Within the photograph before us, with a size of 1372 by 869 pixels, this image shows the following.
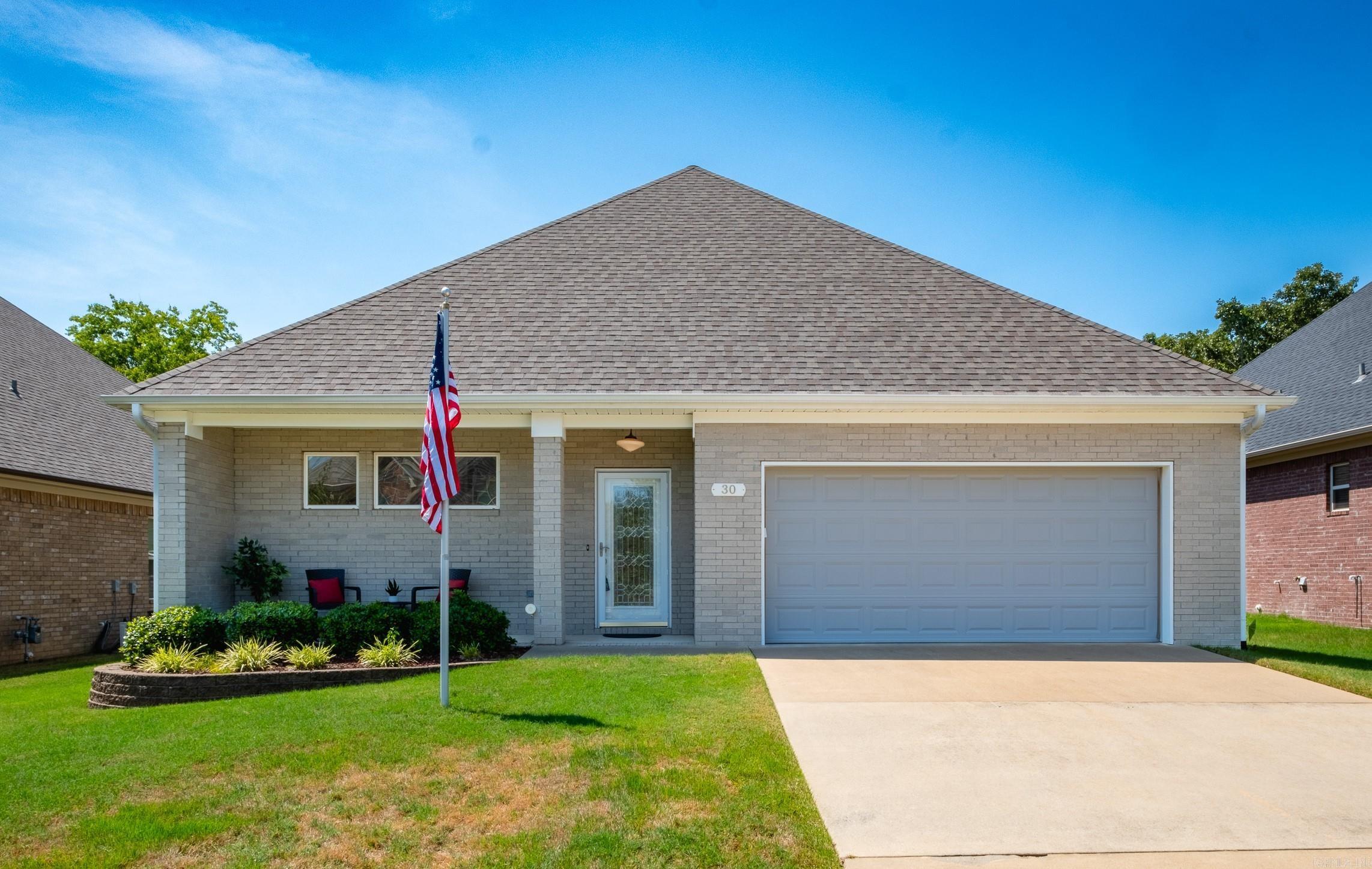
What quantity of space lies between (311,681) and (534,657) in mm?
2327

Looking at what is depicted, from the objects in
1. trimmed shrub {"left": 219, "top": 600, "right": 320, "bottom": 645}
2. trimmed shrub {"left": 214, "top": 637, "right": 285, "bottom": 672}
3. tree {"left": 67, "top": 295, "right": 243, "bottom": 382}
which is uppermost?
tree {"left": 67, "top": 295, "right": 243, "bottom": 382}

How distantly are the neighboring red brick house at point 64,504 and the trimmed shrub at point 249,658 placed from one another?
21.7 ft

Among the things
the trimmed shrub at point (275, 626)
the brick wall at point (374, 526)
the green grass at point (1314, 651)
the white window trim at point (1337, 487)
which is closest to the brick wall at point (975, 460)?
the green grass at point (1314, 651)

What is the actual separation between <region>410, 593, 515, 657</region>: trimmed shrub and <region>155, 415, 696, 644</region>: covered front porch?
1455 mm

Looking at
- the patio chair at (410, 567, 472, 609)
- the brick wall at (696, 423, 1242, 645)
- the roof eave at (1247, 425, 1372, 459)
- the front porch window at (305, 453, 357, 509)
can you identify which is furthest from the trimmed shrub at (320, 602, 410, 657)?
the roof eave at (1247, 425, 1372, 459)

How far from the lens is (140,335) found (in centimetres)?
3528

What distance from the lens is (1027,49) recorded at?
1429 cm

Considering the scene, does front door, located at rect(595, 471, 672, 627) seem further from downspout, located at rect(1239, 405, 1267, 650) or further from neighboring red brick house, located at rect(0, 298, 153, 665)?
neighboring red brick house, located at rect(0, 298, 153, 665)

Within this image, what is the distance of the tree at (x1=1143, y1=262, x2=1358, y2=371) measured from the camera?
31.8m

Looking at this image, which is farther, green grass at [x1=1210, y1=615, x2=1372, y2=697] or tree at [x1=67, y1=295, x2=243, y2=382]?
tree at [x1=67, y1=295, x2=243, y2=382]

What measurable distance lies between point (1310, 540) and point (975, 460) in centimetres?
1034

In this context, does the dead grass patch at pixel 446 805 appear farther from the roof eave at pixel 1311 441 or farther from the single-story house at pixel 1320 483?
the single-story house at pixel 1320 483

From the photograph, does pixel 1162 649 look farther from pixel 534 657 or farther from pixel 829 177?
pixel 829 177

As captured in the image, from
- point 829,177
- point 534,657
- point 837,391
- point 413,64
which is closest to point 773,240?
point 829,177
